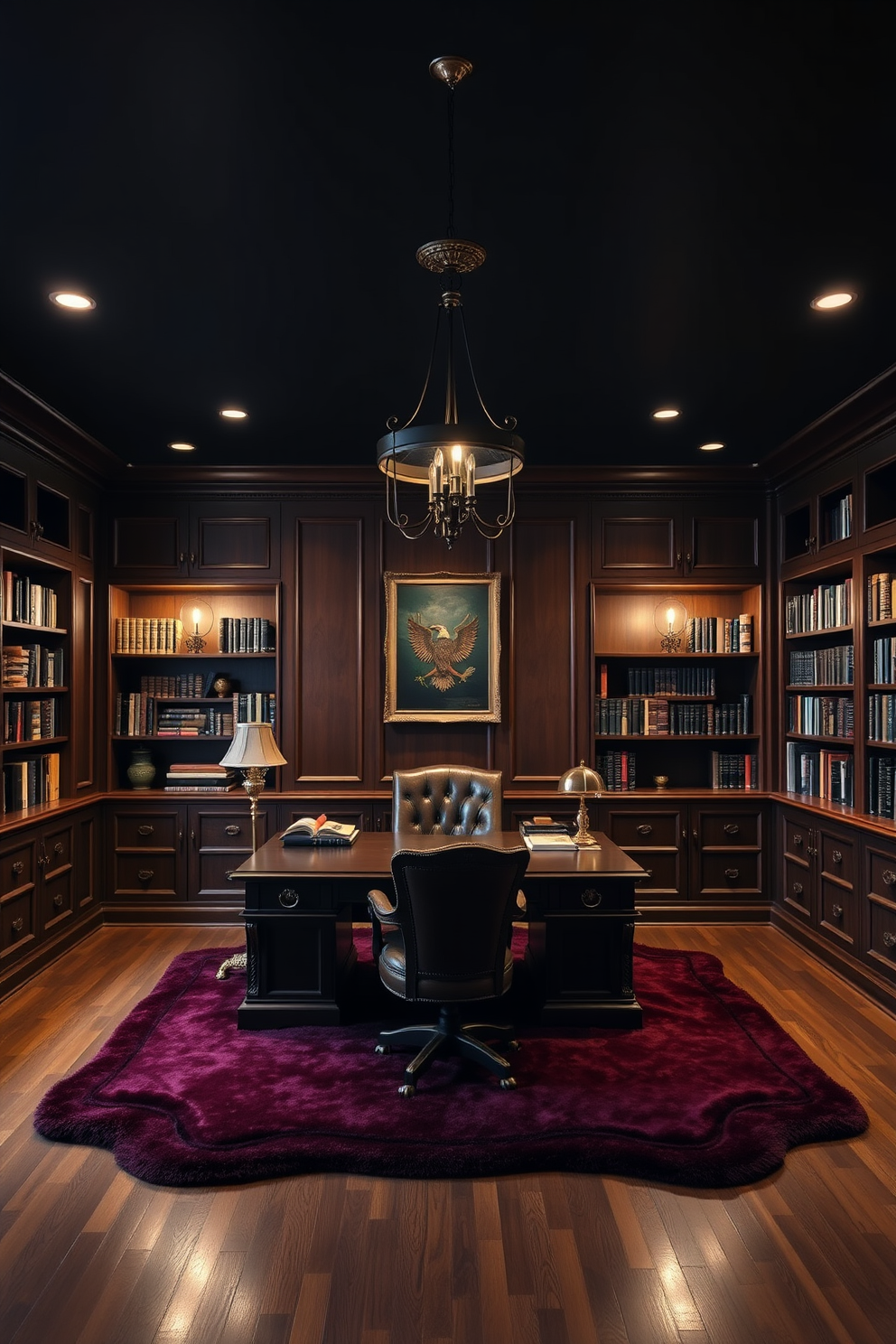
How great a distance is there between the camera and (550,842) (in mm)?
4027

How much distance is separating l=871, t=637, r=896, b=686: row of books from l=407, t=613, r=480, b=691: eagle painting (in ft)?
7.58

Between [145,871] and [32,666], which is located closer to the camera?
[32,666]

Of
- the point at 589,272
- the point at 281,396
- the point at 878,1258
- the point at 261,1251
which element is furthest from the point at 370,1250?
the point at 281,396

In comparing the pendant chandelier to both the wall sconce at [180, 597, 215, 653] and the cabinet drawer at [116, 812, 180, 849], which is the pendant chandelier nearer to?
the wall sconce at [180, 597, 215, 653]

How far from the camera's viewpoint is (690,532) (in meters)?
5.59

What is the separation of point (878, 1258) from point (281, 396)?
397 cm

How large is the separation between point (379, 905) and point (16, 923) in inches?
83.2

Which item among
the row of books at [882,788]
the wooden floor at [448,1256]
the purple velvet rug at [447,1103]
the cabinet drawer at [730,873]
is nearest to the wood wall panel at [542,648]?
the cabinet drawer at [730,873]

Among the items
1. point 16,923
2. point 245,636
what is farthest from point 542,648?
point 16,923

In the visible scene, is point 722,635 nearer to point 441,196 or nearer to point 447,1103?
point 447,1103

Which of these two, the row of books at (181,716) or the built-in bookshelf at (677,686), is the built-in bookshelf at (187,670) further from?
the built-in bookshelf at (677,686)

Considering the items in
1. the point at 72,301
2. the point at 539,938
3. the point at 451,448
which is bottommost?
the point at 539,938

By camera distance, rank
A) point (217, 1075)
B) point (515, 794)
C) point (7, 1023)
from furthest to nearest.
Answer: point (515, 794), point (7, 1023), point (217, 1075)

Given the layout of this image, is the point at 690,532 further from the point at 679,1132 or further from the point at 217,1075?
the point at 217,1075
